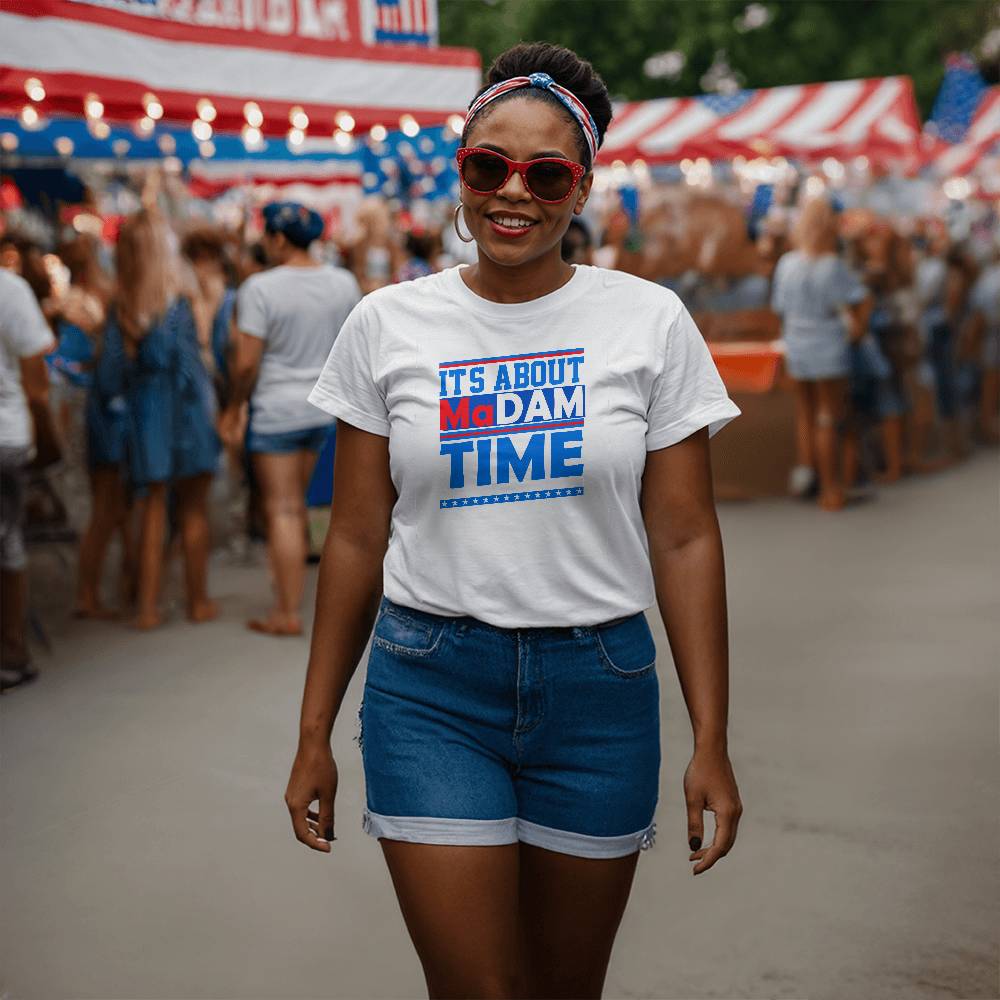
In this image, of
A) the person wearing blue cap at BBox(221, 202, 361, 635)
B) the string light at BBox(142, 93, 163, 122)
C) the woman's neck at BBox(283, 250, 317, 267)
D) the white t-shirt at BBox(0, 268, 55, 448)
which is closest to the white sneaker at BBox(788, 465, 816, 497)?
the person wearing blue cap at BBox(221, 202, 361, 635)

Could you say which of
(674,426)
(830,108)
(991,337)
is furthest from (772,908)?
(830,108)

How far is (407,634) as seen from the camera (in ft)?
7.67

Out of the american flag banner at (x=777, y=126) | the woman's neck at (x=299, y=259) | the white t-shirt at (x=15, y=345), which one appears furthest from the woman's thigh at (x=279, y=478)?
the american flag banner at (x=777, y=126)

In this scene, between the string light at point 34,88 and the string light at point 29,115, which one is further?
the string light at point 29,115

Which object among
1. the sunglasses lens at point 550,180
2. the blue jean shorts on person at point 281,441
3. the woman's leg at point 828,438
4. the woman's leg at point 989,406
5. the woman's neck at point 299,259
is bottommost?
the woman's leg at point 989,406

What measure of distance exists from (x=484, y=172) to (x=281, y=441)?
4.77 meters

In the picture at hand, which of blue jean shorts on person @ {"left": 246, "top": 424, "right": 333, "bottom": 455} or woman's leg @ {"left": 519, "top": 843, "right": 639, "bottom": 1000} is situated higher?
woman's leg @ {"left": 519, "top": 843, "right": 639, "bottom": 1000}

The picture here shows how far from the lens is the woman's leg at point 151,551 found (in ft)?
24.2

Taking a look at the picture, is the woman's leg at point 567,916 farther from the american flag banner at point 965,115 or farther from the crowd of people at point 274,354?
the american flag banner at point 965,115

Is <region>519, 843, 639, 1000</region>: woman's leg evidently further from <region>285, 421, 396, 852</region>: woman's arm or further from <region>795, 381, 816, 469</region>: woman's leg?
<region>795, 381, 816, 469</region>: woman's leg

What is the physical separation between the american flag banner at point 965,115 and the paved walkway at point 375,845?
20.5 metres

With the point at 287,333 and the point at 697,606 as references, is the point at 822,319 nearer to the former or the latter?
the point at 287,333

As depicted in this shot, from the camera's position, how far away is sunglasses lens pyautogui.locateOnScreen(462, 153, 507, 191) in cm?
233

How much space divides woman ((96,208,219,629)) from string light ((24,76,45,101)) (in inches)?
30.1
